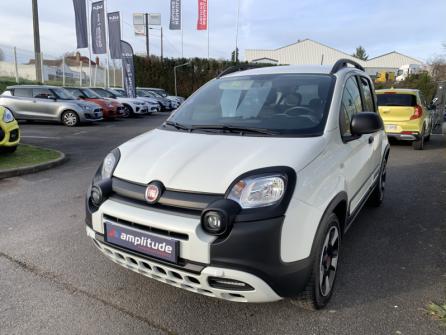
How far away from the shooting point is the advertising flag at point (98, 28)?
2303 centimetres

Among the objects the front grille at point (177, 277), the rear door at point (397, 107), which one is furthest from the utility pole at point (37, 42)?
the front grille at point (177, 277)

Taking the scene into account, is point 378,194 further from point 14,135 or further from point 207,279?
point 14,135

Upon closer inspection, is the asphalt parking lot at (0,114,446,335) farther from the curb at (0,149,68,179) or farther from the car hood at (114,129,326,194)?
the curb at (0,149,68,179)

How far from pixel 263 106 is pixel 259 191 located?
1.31 m

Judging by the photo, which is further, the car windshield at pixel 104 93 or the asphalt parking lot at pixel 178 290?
the car windshield at pixel 104 93

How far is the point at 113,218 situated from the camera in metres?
2.58

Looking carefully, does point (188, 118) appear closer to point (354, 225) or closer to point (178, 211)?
point (178, 211)

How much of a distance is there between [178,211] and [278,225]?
0.62 metres

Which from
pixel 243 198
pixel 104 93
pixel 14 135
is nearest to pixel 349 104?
pixel 243 198

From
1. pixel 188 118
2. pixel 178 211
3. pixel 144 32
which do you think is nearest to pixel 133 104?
pixel 188 118

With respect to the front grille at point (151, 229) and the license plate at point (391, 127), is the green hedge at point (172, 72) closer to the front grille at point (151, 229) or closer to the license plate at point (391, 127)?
the license plate at point (391, 127)

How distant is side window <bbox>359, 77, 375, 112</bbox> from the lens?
168 inches

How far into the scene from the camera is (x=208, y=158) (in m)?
2.60

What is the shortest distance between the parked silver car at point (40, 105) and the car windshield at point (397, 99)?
1041 centimetres
